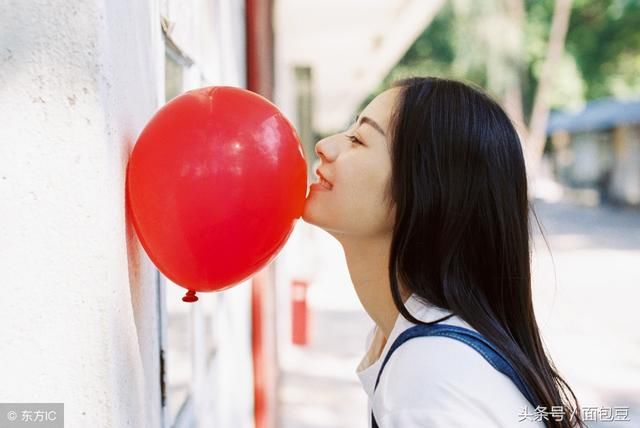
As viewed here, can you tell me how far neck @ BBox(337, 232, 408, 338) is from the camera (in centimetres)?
135

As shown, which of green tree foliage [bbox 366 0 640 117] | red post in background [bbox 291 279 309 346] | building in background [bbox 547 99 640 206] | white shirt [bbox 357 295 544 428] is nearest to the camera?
white shirt [bbox 357 295 544 428]

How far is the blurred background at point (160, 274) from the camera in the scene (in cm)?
88

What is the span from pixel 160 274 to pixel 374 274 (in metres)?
0.45

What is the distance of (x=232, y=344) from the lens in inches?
117

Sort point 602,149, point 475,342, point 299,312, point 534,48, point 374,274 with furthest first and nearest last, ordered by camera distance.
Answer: point 534,48
point 602,149
point 299,312
point 374,274
point 475,342

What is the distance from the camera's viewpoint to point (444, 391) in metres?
1.00

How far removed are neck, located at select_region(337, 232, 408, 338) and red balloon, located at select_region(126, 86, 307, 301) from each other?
28 cm

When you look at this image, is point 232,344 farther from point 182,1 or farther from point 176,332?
point 182,1

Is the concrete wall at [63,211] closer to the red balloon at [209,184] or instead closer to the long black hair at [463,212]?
the red balloon at [209,184]

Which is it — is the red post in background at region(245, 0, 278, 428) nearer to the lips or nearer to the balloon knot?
the lips

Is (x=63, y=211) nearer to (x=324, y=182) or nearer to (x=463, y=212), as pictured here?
(x=324, y=182)

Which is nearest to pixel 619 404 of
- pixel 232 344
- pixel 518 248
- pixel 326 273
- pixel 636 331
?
pixel 636 331

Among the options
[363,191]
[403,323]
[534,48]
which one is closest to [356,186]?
[363,191]

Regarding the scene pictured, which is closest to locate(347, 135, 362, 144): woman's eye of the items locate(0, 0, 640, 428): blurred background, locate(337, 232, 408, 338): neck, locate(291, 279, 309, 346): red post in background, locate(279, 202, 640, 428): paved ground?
locate(337, 232, 408, 338): neck
